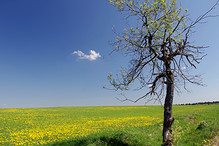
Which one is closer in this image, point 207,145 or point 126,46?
point 126,46

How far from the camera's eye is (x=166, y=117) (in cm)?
686

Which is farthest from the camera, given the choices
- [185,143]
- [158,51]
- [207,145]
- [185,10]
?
[185,143]

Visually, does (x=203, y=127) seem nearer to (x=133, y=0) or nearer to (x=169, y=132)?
(x=169, y=132)

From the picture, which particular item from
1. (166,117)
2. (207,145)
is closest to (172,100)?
(166,117)

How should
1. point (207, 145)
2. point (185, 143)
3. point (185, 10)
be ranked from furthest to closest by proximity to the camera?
point (185, 143)
point (207, 145)
point (185, 10)

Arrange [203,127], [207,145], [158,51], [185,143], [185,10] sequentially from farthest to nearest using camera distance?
[203,127] → [185,143] → [207,145] → [158,51] → [185,10]

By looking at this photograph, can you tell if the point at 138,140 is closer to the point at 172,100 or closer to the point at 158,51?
the point at 172,100

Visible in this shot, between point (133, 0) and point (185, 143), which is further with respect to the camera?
point (185, 143)

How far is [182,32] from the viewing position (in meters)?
7.06

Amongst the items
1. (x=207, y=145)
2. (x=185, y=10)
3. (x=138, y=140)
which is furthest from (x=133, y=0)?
(x=207, y=145)

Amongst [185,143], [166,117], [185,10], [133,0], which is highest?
[133,0]

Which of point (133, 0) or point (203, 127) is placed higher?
point (133, 0)

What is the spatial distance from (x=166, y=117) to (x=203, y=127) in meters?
7.51

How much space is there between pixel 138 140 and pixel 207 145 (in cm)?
406
